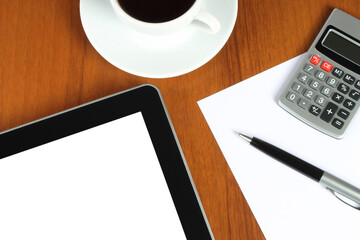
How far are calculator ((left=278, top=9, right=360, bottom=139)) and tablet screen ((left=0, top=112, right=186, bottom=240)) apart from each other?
0.17 metres

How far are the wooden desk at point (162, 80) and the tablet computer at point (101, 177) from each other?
4 cm

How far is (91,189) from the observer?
383mm

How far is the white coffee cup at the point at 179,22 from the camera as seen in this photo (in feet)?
1.22

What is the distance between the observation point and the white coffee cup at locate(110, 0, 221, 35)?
371 millimetres

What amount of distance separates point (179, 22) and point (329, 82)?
184 millimetres

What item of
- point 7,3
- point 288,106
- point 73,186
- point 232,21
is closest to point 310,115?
point 288,106

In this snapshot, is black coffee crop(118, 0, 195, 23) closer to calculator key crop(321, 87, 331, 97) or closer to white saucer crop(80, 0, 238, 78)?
white saucer crop(80, 0, 238, 78)

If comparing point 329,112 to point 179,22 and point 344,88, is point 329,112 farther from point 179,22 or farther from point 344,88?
point 179,22

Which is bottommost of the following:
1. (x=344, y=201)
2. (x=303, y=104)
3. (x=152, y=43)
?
(x=344, y=201)

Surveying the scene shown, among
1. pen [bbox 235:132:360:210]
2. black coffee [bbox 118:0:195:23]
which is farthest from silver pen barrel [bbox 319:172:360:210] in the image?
black coffee [bbox 118:0:195:23]

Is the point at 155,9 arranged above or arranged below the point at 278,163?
above

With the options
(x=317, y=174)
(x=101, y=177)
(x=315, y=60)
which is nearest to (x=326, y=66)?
(x=315, y=60)

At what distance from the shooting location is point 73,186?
38 cm

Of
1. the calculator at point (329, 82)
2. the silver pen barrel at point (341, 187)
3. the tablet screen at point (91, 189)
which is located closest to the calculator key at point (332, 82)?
the calculator at point (329, 82)
